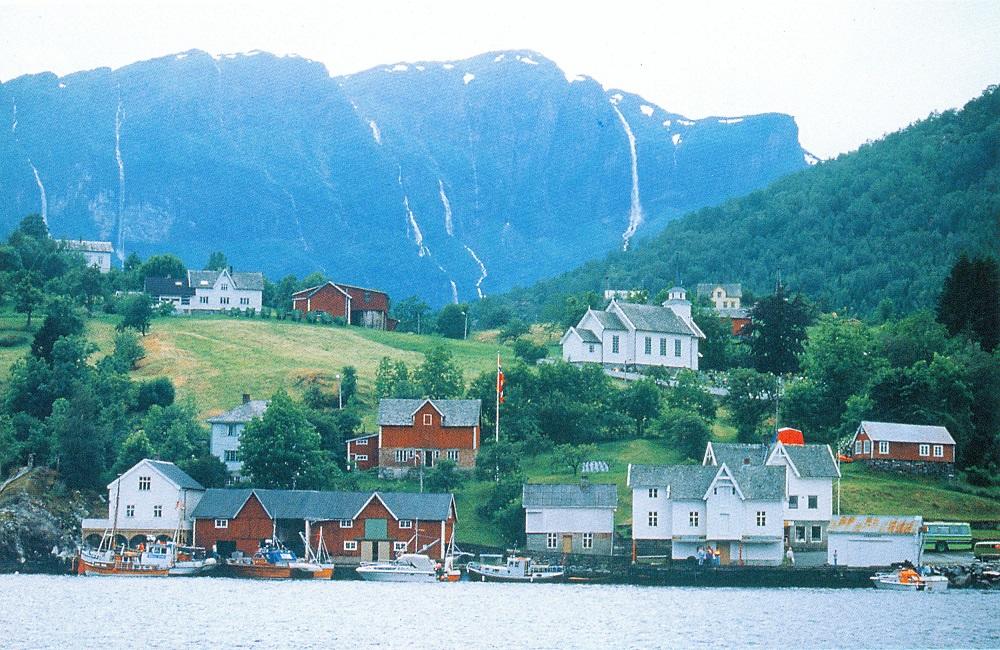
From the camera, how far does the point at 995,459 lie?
92.6m

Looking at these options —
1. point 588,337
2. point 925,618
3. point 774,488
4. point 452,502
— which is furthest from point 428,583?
point 588,337

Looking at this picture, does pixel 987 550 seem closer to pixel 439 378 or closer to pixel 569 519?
pixel 569 519

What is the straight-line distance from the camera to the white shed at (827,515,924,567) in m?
79.5

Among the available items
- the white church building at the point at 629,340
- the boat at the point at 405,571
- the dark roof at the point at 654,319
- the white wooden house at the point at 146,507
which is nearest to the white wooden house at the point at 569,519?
the boat at the point at 405,571

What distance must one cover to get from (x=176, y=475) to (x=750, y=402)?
3542cm

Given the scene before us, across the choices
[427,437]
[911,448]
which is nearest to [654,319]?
[427,437]

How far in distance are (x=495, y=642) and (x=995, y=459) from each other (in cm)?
4771

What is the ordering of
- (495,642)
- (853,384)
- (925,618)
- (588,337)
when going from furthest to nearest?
(588,337)
(853,384)
(925,618)
(495,642)

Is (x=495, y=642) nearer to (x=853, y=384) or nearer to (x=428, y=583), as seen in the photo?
(x=428, y=583)

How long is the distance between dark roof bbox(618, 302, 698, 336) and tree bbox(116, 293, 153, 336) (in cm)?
3871

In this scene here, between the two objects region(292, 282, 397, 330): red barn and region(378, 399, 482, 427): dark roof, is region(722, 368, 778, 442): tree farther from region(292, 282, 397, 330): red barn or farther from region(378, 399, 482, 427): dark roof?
region(292, 282, 397, 330): red barn

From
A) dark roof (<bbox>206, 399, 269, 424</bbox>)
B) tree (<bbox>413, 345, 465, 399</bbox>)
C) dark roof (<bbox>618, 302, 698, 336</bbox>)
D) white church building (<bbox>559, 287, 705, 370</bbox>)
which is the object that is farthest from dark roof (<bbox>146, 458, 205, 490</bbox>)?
dark roof (<bbox>618, 302, 698, 336</bbox>)

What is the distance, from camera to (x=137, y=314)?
126062 mm

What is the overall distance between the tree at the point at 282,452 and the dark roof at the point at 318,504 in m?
2.66
